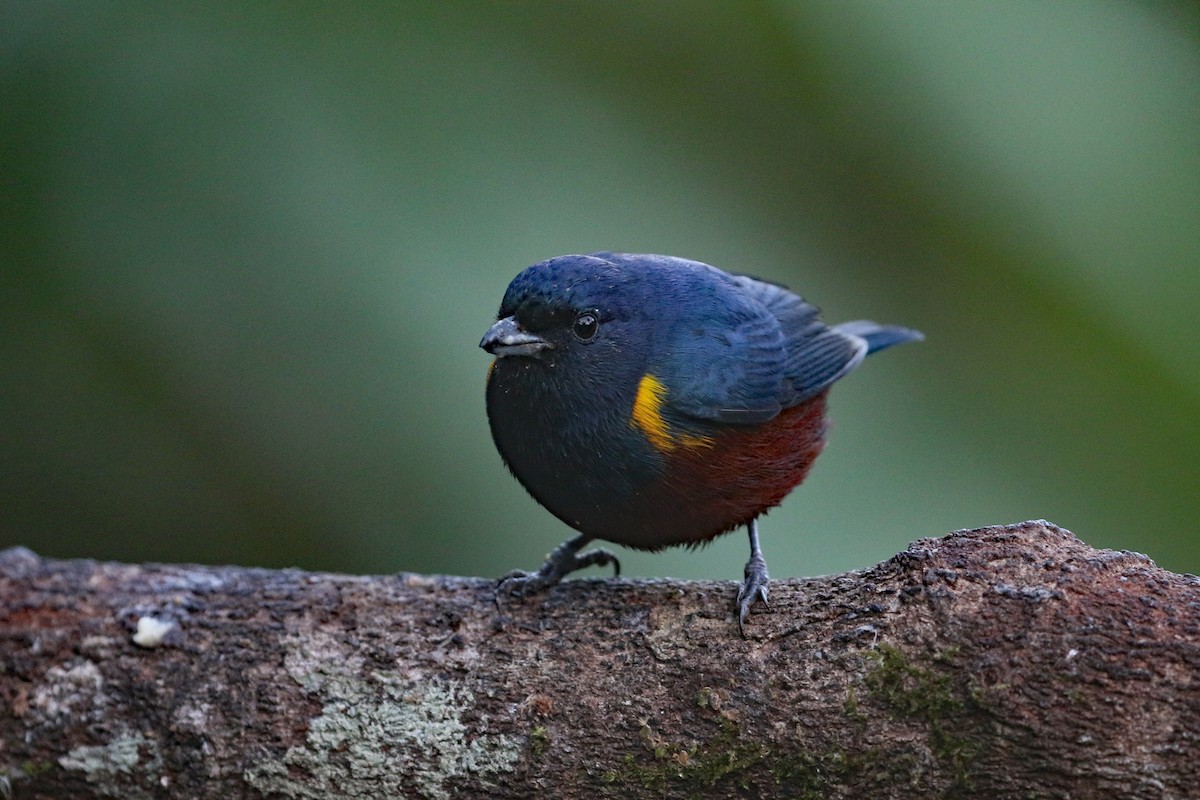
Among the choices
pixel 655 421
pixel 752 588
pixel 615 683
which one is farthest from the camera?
pixel 655 421

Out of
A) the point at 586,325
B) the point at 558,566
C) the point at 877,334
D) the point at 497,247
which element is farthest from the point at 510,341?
the point at 877,334

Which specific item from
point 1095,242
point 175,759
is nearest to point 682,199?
point 1095,242

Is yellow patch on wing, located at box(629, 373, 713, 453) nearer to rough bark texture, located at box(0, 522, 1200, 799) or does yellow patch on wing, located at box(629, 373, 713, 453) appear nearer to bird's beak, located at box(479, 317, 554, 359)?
bird's beak, located at box(479, 317, 554, 359)

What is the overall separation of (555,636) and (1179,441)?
9.48 ft

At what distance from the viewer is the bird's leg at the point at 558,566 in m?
3.48

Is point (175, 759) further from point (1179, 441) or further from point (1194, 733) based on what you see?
point (1179, 441)

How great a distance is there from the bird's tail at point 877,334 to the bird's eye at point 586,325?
4.76ft

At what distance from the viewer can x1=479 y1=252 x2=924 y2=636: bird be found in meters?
3.26

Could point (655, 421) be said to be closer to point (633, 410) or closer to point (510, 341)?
point (633, 410)

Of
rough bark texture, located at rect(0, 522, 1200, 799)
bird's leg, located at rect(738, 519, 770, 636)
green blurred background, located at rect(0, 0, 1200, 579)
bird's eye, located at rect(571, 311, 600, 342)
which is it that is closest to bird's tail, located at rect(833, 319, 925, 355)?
green blurred background, located at rect(0, 0, 1200, 579)

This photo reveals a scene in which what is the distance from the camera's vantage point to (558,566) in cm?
374

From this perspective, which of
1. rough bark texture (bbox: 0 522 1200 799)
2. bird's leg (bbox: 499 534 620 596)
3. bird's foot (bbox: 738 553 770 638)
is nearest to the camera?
rough bark texture (bbox: 0 522 1200 799)

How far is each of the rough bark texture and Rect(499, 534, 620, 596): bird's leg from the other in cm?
7

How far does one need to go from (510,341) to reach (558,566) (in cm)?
92
